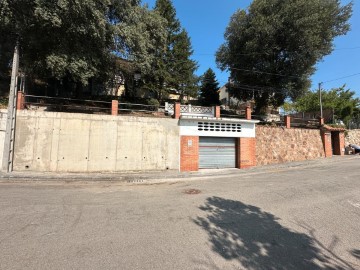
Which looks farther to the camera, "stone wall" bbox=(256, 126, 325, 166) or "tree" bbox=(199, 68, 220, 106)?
"tree" bbox=(199, 68, 220, 106)

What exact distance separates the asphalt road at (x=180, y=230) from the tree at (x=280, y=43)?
17.3 m

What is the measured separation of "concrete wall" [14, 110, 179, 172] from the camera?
41.7 feet

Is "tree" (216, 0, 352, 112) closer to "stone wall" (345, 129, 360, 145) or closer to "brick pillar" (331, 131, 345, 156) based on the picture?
"brick pillar" (331, 131, 345, 156)

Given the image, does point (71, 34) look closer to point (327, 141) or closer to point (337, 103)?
point (327, 141)

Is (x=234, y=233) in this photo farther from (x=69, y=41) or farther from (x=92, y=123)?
(x=69, y=41)

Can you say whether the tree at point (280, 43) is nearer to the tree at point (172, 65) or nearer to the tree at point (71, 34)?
the tree at point (172, 65)

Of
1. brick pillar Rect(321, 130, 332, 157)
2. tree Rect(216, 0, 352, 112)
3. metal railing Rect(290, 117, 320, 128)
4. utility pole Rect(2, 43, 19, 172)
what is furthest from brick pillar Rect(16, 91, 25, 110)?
brick pillar Rect(321, 130, 332, 157)

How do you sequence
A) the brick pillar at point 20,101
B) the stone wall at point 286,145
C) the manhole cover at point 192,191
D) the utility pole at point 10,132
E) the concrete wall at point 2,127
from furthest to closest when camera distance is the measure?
1. the stone wall at point 286,145
2. the brick pillar at point 20,101
3. the concrete wall at point 2,127
4. the utility pole at point 10,132
5. the manhole cover at point 192,191

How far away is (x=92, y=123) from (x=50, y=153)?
2.80m

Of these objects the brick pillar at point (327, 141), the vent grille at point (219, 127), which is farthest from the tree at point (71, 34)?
the brick pillar at point (327, 141)

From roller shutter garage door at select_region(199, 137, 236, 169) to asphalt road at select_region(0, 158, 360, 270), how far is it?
8.22 m

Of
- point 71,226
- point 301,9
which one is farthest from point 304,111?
point 71,226

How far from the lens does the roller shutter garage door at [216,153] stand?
53.4 ft

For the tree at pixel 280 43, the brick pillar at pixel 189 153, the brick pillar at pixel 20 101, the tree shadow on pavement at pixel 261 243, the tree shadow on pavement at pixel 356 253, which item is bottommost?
the tree shadow on pavement at pixel 356 253
